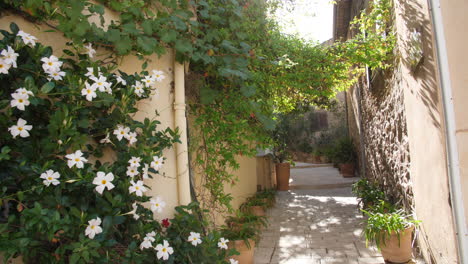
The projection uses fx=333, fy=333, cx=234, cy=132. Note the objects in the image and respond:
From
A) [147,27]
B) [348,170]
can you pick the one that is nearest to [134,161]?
[147,27]

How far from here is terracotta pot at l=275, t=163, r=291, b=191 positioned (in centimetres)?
822

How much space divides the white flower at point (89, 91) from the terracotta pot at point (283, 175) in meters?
6.95

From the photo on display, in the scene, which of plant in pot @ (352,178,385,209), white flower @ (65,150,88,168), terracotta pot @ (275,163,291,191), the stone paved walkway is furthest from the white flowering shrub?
terracotta pot @ (275,163,291,191)

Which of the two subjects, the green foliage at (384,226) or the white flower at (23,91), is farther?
the green foliage at (384,226)

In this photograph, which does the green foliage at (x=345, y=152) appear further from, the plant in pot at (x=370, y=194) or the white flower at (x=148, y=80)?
the white flower at (x=148, y=80)

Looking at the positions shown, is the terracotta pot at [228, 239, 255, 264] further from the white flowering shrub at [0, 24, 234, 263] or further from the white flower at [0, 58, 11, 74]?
the white flower at [0, 58, 11, 74]

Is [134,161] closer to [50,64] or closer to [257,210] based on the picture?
[50,64]

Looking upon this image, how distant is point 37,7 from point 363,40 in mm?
3602

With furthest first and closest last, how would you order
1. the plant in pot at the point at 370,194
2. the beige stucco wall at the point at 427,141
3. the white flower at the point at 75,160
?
the plant in pot at the point at 370,194, the beige stucco wall at the point at 427,141, the white flower at the point at 75,160

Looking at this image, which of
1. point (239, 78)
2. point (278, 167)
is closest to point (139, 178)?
point (239, 78)

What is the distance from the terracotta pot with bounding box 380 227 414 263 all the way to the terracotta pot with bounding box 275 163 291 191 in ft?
16.3

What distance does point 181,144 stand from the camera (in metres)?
2.39

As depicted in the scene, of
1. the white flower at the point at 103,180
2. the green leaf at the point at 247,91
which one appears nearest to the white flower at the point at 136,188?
the white flower at the point at 103,180

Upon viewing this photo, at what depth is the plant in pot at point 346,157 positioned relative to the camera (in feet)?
31.0
